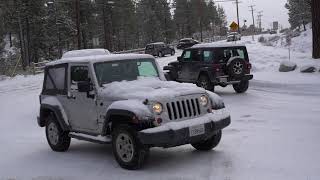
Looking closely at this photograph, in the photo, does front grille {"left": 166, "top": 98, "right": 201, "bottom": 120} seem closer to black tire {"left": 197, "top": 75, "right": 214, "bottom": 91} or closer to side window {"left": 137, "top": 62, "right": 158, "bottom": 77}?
side window {"left": 137, "top": 62, "right": 158, "bottom": 77}

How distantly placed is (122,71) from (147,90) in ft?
3.13

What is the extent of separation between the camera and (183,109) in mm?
8383

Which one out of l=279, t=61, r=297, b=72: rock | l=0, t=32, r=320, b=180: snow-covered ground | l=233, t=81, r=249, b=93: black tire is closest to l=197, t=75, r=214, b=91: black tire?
l=233, t=81, r=249, b=93: black tire

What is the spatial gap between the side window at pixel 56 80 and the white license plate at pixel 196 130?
9.78ft

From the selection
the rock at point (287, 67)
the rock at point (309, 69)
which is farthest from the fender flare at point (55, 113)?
the rock at point (287, 67)

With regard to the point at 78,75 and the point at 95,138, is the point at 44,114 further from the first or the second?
the point at 95,138

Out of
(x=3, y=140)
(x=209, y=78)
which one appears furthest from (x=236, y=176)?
(x=209, y=78)

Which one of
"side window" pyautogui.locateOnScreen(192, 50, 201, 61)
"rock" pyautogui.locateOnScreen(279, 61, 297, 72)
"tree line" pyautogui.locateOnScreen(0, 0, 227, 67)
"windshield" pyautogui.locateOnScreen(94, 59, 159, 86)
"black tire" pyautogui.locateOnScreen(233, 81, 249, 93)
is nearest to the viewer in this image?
"windshield" pyautogui.locateOnScreen(94, 59, 159, 86)

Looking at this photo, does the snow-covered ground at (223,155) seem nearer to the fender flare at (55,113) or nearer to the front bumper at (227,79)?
the fender flare at (55,113)

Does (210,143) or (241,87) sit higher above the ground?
(210,143)

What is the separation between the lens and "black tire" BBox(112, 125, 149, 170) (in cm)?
820

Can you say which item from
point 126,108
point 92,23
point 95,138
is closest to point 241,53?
point 95,138

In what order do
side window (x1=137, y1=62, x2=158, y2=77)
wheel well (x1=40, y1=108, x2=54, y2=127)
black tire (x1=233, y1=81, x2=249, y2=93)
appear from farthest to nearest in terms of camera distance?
black tire (x1=233, y1=81, x2=249, y2=93)
wheel well (x1=40, y1=108, x2=54, y2=127)
side window (x1=137, y1=62, x2=158, y2=77)

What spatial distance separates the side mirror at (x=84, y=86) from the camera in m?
9.00
